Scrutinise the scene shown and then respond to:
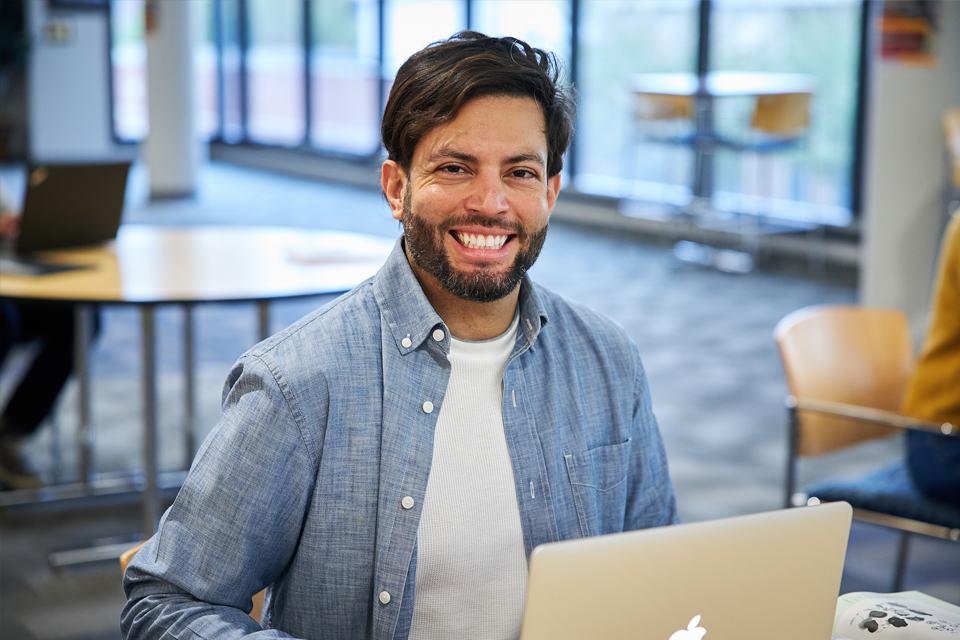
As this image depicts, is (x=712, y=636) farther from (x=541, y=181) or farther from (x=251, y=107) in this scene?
(x=251, y=107)

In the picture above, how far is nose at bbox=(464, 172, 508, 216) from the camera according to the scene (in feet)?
4.19

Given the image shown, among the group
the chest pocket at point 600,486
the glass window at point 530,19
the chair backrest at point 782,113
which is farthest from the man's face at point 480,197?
the glass window at point 530,19

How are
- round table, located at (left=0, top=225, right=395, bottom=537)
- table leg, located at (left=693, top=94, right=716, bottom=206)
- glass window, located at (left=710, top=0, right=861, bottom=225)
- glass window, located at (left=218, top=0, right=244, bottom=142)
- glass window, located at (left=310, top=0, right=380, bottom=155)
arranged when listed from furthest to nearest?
glass window, located at (left=218, top=0, right=244, bottom=142)
glass window, located at (left=310, top=0, right=380, bottom=155)
table leg, located at (left=693, top=94, right=716, bottom=206)
glass window, located at (left=710, top=0, right=861, bottom=225)
round table, located at (left=0, top=225, right=395, bottom=537)

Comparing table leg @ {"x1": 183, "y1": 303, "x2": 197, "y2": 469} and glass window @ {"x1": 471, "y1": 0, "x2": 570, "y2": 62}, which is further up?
glass window @ {"x1": 471, "y1": 0, "x2": 570, "y2": 62}

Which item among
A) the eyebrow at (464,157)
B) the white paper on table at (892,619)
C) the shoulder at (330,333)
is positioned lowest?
the white paper on table at (892,619)

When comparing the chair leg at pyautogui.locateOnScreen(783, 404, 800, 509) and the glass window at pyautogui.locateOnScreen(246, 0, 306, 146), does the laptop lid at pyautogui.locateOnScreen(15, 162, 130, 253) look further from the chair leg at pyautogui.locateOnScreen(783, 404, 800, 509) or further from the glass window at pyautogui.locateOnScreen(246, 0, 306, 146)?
the glass window at pyautogui.locateOnScreen(246, 0, 306, 146)

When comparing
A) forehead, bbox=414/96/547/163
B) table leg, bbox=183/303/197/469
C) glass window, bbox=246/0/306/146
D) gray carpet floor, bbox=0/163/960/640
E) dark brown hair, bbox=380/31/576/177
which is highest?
glass window, bbox=246/0/306/146

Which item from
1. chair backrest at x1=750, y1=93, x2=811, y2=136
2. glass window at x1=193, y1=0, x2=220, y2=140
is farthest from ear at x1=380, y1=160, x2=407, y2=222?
glass window at x1=193, y1=0, x2=220, y2=140

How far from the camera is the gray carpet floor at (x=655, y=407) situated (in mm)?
2861

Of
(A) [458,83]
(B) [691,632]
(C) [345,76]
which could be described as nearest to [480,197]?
(A) [458,83]

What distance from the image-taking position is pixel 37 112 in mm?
12344

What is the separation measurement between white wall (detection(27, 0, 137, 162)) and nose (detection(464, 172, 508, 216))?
12.0 m

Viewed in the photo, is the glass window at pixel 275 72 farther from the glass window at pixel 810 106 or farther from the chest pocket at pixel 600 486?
the chest pocket at pixel 600 486

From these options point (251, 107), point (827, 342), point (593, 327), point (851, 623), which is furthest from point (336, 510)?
point (251, 107)
